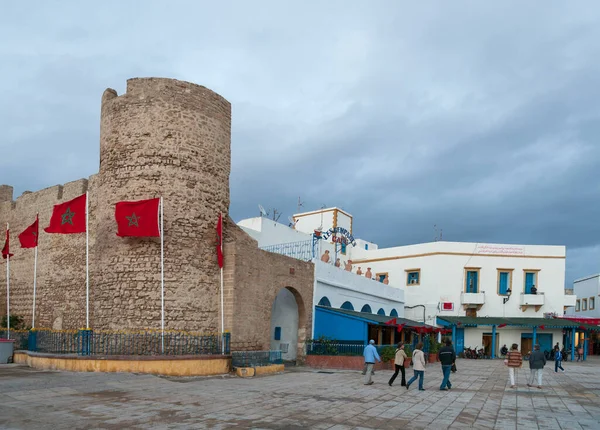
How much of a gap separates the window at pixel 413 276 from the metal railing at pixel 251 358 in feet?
69.7

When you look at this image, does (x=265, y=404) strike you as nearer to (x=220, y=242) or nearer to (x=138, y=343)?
(x=138, y=343)

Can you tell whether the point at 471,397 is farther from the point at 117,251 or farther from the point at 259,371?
the point at 117,251

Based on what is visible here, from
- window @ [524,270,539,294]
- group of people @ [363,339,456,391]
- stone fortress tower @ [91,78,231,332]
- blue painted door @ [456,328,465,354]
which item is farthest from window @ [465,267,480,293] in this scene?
stone fortress tower @ [91,78,231,332]

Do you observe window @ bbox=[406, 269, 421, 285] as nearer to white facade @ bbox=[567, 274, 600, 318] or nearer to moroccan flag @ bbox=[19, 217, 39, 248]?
white facade @ bbox=[567, 274, 600, 318]

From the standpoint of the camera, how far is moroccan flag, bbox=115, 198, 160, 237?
15461 millimetres

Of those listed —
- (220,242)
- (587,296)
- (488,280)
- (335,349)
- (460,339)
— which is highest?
(220,242)

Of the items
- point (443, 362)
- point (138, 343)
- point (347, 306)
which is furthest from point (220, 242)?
point (347, 306)

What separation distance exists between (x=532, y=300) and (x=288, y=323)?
20810 millimetres

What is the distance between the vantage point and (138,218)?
15.6 meters

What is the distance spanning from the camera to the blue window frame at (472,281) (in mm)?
35875

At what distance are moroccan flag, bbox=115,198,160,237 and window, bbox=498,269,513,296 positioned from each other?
27.0m

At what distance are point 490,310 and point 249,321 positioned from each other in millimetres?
23294

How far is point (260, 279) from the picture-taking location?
18.2 m

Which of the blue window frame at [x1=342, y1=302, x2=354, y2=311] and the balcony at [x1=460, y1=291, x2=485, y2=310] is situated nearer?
the blue window frame at [x1=342, y1=302, x2=354, y2=311]
